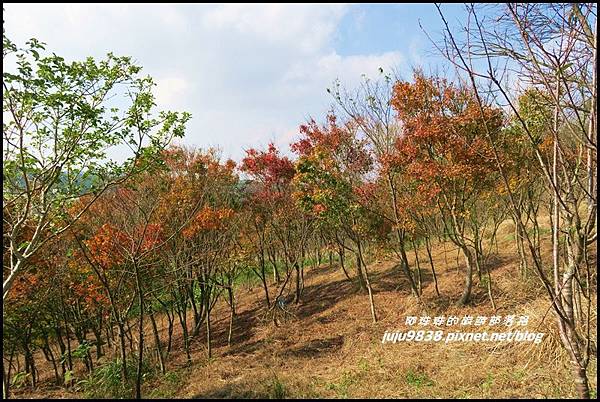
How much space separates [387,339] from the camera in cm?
935

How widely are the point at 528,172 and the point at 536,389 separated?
18.3 ft

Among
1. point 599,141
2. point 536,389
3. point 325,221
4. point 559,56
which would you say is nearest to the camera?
point 599,141

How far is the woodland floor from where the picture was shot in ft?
18.5

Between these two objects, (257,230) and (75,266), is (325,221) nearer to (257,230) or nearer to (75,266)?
(257,230)

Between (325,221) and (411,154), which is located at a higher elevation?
(411,154)

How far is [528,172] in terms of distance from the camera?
9.13 metres

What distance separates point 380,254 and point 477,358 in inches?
194

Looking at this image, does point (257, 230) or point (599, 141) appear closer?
point (599, 141)

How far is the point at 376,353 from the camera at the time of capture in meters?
8.51

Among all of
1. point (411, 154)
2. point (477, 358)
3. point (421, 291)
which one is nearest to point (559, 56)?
point (477, 358)

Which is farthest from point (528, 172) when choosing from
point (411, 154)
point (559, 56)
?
point (559, 56)

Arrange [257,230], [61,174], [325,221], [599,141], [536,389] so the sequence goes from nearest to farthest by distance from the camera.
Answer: [599,141] < [61,174] < [536,389] < [325,221] < [257,230]

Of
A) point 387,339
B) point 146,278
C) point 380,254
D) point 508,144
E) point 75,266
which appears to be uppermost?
point 508,144

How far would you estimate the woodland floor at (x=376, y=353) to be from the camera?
222 inches
